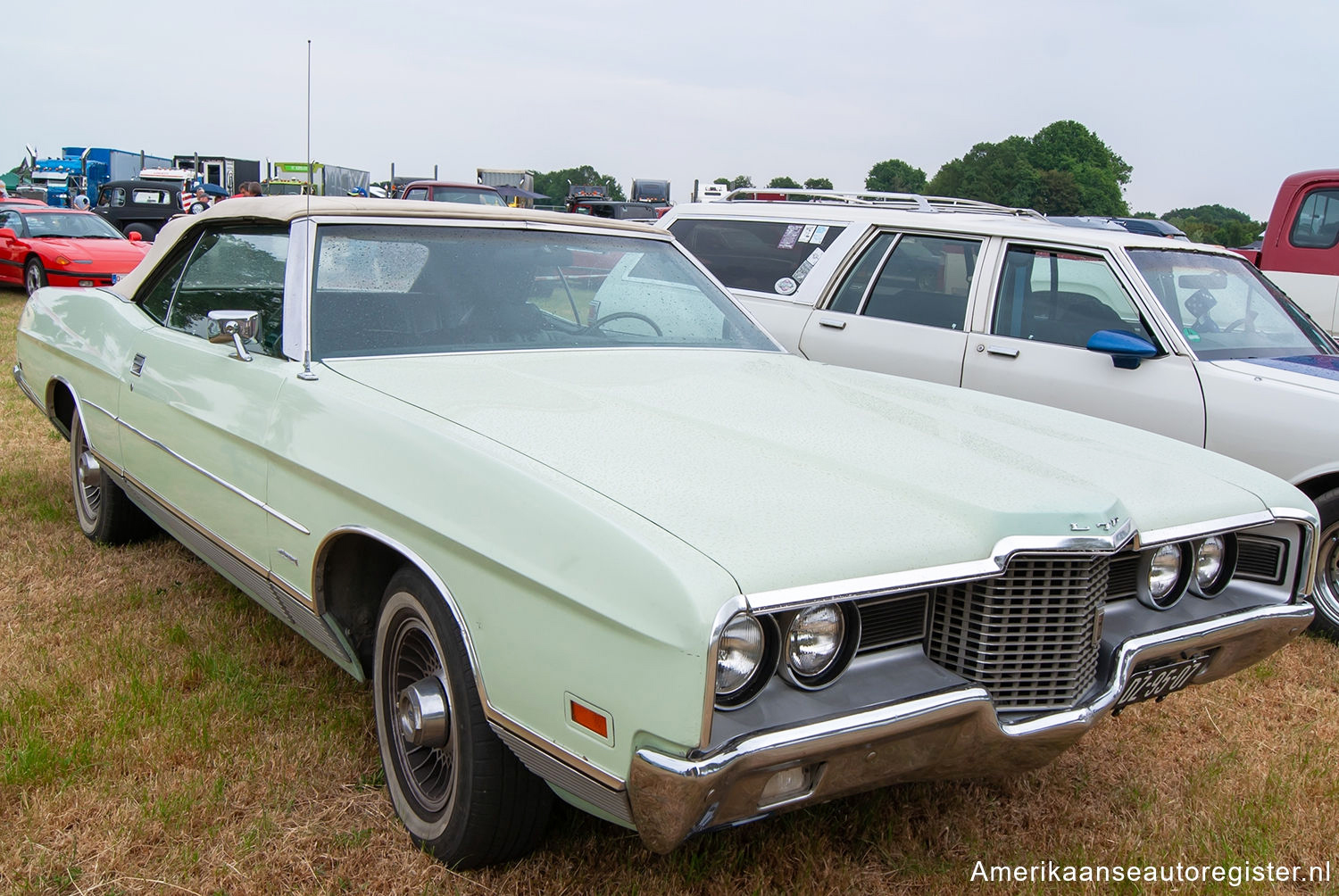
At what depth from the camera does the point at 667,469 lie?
7.06 ft

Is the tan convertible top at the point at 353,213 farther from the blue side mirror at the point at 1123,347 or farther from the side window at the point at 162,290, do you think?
the blue side mirror at the point at 1123,347

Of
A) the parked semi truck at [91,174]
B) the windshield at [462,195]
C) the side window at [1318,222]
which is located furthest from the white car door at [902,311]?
the parked semi truck at [91,174]

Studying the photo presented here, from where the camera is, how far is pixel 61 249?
14.1m

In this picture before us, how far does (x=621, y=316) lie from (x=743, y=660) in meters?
1.83

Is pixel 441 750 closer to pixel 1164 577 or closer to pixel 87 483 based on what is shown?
pixel 1164 577

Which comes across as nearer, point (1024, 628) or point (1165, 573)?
point (1024, 628)

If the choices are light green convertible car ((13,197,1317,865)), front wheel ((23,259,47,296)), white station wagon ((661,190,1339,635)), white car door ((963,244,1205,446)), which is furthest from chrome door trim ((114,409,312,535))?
front wheel ((23,259,47,296))

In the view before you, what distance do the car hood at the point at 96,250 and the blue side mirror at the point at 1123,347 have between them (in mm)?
12462

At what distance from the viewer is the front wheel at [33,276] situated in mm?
14125

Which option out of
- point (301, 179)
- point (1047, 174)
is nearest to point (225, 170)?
point (301, 179)

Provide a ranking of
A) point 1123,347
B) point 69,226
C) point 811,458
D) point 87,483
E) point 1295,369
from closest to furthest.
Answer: point 811,458 → point 1295,369 → point 1123,347 → point 87,483 → point 69,226

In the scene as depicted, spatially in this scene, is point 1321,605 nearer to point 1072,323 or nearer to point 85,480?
point 1072,323

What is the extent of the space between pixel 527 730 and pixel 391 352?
4.36 feet

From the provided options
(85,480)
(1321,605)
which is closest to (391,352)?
(85,480)
